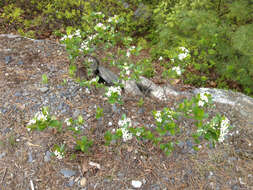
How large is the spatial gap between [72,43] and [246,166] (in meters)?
2.45

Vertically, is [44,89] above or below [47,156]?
above

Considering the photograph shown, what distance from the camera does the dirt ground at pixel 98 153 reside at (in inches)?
A: 77.3

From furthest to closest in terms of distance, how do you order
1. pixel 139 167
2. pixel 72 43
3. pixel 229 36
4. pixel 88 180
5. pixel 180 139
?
pixel 229 36 < pixel 72 43 < pixel 180 139 < pixel 139 167 < pixel 88 180

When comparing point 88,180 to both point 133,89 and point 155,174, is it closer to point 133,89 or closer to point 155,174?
point 155,174

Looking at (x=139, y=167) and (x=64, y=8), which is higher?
(x=64, y=8)

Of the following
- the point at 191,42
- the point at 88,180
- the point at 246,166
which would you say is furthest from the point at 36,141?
the point at 191,42

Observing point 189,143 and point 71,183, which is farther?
point 189,143

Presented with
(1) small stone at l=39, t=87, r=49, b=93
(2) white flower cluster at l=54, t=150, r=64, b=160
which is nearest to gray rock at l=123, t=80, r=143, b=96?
(1) small stone at l=39, t=87, r=49, b=93

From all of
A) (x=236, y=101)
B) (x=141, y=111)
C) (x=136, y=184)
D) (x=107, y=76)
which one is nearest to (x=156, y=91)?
(x=141, y=111)

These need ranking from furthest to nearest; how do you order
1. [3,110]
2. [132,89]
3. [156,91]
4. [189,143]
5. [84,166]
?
[156,91] < [132,89] < [3,110] < [189,143] < [84,166]

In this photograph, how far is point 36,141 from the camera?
2.18 metres

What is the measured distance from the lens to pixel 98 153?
7.02 feet

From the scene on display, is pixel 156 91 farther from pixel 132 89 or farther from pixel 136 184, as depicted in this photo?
pixel 136 184

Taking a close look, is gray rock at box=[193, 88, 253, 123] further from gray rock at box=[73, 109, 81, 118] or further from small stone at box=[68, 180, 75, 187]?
small stone at box=[68, 180, 75, 187]
